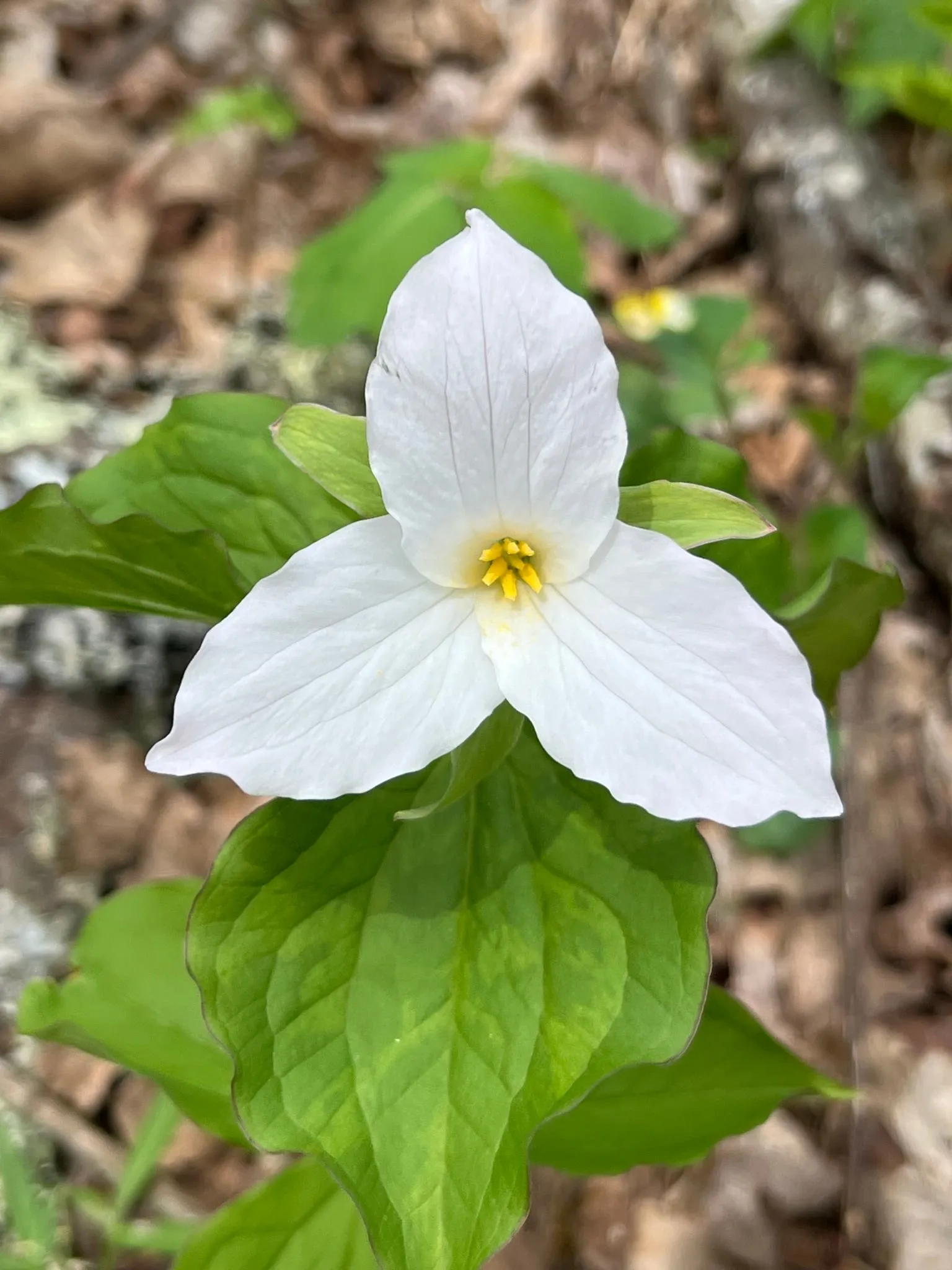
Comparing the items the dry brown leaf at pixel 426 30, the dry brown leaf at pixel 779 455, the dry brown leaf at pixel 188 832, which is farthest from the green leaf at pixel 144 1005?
the dry brown leaf at pixel 426 30

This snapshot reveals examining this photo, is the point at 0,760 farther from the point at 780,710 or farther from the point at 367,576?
the point at 780,710

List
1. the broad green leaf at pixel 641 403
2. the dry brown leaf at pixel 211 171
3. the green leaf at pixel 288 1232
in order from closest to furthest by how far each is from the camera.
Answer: the green leaf at pixel 288 1232 → the broad green leaf at pixel 641 403 → the dry brown leaf at pixel 211 171

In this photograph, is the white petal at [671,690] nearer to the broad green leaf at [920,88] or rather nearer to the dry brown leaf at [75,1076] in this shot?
the dry brown leaf at [75,1076]

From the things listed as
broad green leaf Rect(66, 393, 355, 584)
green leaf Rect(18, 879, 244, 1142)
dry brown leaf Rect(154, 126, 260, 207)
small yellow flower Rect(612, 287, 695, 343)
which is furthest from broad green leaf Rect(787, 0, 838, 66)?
green leaf Rect(18, 879, 244, 1142)

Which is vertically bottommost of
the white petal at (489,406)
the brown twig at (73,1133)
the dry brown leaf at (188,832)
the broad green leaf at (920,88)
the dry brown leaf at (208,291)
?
the brown twig at (73,1133)

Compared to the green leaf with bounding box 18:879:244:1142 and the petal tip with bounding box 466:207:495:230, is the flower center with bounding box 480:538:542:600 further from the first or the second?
the green leaf with bounding box 18:879:244:1142
